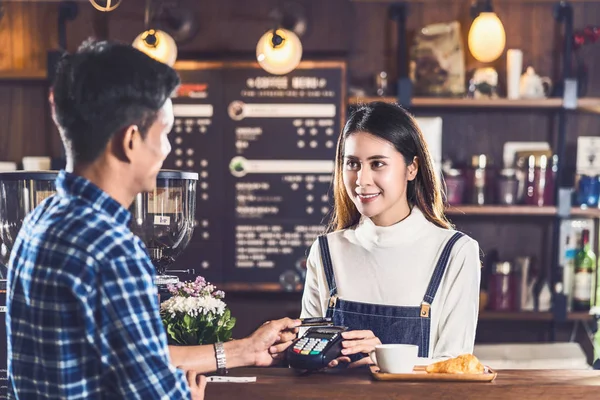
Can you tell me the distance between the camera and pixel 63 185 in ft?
4.05

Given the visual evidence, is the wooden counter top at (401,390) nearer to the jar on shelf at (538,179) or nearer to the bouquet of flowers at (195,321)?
the bouquet of flowers at (195,321)

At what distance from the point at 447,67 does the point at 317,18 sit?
2.48ft

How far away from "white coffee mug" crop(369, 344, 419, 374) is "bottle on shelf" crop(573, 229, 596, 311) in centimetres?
277

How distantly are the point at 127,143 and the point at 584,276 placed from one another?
3.49 meters

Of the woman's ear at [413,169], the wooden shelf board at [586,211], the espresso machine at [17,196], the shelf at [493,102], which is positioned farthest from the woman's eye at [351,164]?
the wooden shelf board at [586,211]

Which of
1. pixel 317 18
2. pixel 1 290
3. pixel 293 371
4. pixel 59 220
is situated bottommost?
pixel 293 371

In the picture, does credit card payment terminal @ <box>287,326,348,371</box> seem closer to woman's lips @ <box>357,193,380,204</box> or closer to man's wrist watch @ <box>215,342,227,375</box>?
man's wrist watch @ <box>215,342,227,375</box>

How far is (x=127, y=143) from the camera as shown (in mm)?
1236

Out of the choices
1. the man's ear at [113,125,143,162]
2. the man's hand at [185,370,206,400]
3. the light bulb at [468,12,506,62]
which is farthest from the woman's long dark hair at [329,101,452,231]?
the light bulb at [468,12,506,62]

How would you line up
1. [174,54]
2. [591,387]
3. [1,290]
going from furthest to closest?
[174,54] < [1,290] < [591,387]

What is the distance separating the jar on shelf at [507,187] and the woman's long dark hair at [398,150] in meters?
1.93

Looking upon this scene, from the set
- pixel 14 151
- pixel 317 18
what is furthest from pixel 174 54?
pixel 14 151

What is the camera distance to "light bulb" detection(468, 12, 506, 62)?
3793mm

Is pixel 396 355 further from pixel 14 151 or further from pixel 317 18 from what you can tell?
pixel 14 151
